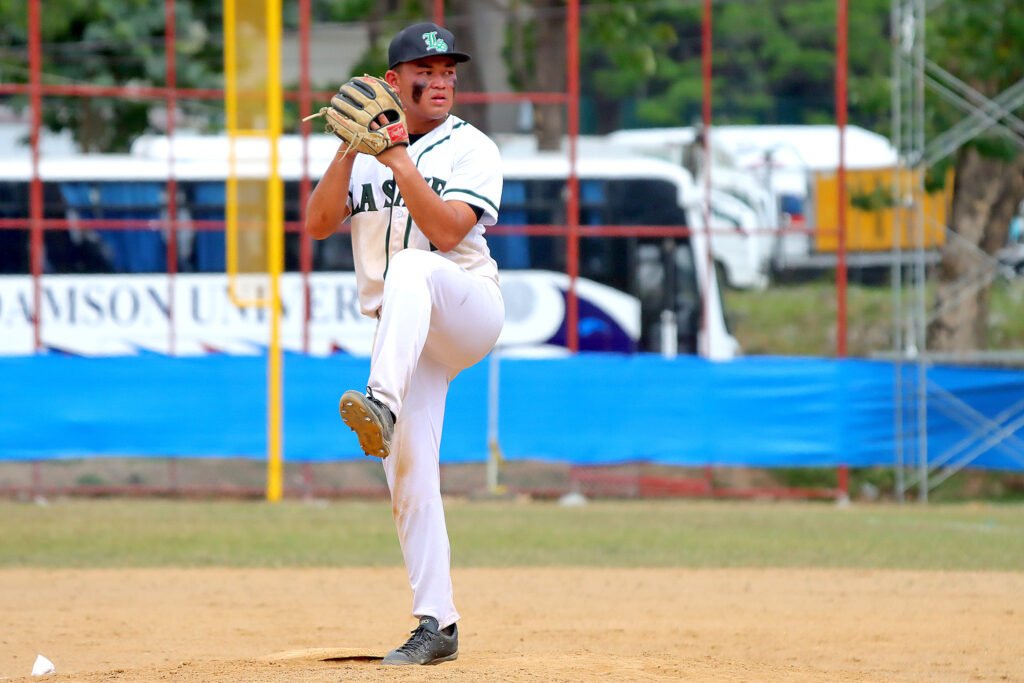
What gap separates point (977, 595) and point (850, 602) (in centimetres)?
80

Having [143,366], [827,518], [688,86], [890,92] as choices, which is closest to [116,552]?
[143,366]

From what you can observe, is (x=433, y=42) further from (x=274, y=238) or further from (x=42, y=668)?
(x=274, y=238)

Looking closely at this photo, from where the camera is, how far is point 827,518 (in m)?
14.7

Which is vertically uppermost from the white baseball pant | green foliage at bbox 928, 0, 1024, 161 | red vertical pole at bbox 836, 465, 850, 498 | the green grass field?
green foliage at bbox 928, 0, 1024, 161

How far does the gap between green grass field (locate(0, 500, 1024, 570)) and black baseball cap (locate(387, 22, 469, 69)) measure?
231 inches

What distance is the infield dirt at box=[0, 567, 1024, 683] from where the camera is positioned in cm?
602

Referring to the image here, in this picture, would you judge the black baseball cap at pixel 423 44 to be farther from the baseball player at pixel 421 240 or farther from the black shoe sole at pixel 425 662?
the black shoe sole at pixel 425 662

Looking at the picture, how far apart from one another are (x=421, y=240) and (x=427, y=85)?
1.88ft

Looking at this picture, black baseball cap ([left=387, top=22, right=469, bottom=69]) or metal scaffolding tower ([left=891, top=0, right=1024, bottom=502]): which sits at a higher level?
black baseball cap ([left=387, top=22, right=469, bottom=69])

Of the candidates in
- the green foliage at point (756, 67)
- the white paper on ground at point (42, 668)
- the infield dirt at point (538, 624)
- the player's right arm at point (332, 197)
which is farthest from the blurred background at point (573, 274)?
the player's right arm at point (332, 197)

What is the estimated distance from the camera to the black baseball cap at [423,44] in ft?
19.6

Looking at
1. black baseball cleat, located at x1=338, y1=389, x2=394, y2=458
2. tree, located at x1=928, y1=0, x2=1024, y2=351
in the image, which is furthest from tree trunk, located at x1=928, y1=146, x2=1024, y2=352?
black baseball cleat, located at x1=338, y1=389, x2=394, y2=458

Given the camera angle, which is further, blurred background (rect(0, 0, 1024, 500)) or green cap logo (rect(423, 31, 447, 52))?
blurred background (rect(0, 0, 1024, 500))

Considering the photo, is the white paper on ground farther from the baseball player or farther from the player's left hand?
the player's left hand
